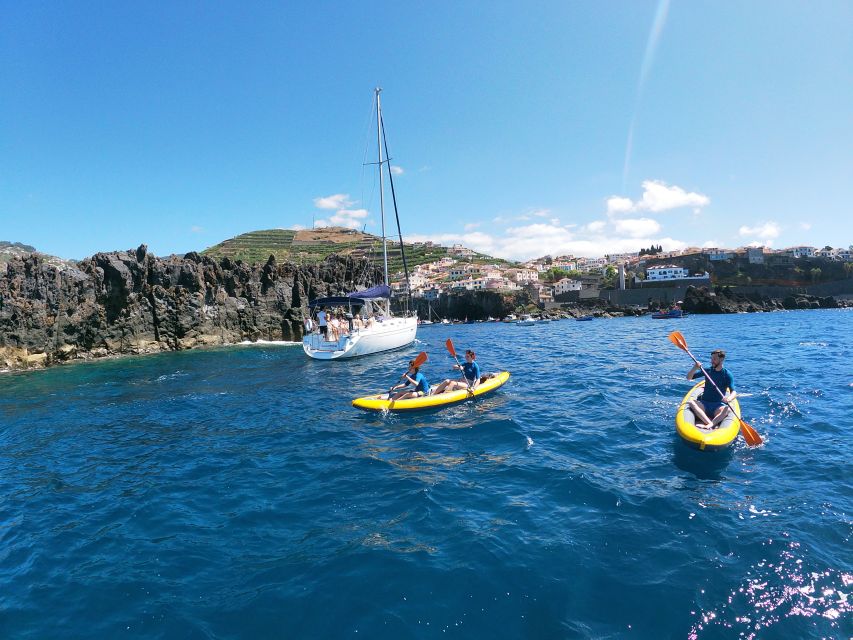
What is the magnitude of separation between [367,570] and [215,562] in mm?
2116

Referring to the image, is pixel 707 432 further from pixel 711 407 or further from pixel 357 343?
pixel 357 343

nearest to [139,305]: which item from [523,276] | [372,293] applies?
[372,293]

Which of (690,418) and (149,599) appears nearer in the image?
(149,599)

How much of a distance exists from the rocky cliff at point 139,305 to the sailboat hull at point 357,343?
967 inches

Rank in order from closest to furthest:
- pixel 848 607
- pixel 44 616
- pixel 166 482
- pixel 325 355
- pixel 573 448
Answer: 1. pixel 848 607
2. pixel 44 616
3. pixel 166 482
4. pixel 573 448
5. pixel 325 355

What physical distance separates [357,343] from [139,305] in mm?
29927

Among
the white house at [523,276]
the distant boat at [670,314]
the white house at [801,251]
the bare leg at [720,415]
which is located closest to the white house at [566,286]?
the white house at [523,276]

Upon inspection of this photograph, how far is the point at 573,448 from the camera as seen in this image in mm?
9617

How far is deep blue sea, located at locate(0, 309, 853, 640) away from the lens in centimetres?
467

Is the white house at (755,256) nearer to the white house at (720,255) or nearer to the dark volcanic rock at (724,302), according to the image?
the white house at (720,255)

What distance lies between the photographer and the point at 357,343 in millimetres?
28047

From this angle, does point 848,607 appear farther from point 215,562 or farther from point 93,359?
point 93,359

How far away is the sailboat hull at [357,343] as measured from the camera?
27.7 m

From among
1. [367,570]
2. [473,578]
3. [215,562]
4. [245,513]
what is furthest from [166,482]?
[473,578]
